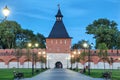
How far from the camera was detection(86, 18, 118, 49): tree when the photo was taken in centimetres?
9906

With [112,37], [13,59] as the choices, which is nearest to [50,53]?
[13,59]

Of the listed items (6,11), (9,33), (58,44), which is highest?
(9,33)

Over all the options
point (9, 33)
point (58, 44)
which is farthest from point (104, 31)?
point (9, 33)

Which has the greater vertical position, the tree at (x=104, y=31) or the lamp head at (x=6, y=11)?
the tree at (x=104, y=31)

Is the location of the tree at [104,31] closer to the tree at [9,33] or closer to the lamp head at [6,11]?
the tree at [9,33]

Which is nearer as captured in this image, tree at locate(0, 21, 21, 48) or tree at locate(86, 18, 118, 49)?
tree at locate(86, 18, 118, 49)

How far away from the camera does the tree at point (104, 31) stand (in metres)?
99.1

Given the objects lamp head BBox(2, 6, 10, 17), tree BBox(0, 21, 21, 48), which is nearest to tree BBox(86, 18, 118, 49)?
tree BBox(0, 21, 21, 48)

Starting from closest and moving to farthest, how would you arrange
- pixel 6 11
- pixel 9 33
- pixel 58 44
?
pixel 6 11 → pixel 58 44 → pixel 9 33

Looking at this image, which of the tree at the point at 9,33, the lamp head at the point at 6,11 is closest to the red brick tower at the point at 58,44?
the tree at the point at 9,33

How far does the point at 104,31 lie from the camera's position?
99.6m

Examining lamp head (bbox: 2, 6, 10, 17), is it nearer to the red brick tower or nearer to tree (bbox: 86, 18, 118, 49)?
tree (bbox: 86, 18, 118, 49)

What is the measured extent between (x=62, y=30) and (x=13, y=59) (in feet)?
49.6

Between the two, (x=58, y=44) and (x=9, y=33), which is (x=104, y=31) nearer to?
(x=58, y=44)
